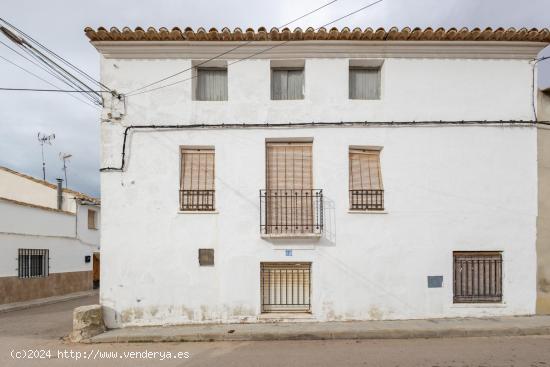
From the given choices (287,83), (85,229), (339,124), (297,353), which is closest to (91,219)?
(85,229)

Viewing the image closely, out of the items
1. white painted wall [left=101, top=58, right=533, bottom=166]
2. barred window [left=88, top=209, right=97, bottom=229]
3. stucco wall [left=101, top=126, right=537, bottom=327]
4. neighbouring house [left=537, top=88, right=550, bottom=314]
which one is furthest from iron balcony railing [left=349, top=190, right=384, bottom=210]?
barred window [left=88, top=209, right=97, bottom=229]

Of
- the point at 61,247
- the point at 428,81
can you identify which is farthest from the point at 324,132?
the point at 61,247

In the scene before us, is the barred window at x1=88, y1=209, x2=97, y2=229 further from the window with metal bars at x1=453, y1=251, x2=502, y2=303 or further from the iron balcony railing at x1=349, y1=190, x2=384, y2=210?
the window with metal bars at x1=453, y1=251, x2=502, y2=303

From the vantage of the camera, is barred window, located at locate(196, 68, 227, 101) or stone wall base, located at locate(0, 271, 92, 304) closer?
barred window, located at locate(196, 68, 227, 101)

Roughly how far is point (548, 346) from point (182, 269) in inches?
263

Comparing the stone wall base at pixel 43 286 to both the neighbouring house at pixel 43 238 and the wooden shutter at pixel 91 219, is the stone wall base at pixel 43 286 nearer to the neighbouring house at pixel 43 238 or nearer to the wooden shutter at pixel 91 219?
the neighbouring house at pixel 43 238

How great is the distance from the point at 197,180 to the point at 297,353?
3975 mm

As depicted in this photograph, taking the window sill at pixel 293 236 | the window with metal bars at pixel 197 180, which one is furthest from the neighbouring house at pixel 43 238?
the window sill at pixel 293 236

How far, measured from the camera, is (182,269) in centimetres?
769

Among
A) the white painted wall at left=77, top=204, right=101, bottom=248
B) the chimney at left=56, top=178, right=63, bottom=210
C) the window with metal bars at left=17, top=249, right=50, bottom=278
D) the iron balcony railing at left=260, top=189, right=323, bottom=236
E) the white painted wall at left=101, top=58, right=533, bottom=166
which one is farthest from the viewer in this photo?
the white painted wall at left=77, top=204, right=101, bottom=248

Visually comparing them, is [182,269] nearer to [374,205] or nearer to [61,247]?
[374,205]

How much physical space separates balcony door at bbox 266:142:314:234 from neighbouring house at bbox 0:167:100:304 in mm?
10025

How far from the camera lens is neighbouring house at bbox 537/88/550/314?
7.79m

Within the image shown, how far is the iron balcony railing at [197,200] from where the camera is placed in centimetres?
791
